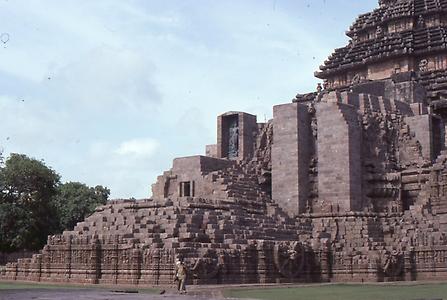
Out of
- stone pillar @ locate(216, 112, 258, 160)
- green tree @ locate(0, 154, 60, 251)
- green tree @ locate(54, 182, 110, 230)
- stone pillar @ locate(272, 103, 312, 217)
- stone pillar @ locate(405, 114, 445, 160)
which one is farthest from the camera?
green tree @ locate(54, 182, 110, 230)

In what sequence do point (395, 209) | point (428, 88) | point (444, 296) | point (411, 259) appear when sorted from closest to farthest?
point (444, 296) < point (411, 259) < point (395, 209) < point (428, 88)

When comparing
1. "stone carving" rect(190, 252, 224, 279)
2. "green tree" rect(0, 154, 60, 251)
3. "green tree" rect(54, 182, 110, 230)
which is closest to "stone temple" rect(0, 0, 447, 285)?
"stone carving" rect(190, 252, 224, 279)

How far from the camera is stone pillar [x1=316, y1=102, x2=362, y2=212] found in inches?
1710

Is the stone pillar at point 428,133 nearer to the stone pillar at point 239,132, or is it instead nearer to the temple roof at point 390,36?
the stone pillar at point 239,132

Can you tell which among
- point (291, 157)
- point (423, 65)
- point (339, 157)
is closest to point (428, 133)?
point (339, 157)

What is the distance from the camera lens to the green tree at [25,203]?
2153 inches

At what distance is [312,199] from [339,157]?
9.98ft

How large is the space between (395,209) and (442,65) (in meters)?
17.4

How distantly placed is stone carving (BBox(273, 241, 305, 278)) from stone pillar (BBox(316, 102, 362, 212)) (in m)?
7.46

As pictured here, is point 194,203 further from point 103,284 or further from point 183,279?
point 183,279

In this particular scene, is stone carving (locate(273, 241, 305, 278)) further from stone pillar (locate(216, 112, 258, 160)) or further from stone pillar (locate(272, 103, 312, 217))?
stone pillar (locate(216, 112, 258, 160))

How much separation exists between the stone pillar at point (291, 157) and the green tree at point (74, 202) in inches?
837

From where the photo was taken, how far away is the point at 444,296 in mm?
22859

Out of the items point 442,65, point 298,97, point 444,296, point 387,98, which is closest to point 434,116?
point 387,98
